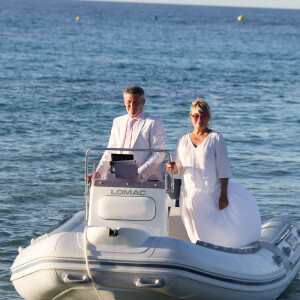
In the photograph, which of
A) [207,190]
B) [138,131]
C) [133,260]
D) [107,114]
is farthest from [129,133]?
[107,114]

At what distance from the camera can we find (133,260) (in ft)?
17.7

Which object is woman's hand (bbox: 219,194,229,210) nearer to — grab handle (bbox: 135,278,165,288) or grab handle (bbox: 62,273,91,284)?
grab handle (bbox: 135,278,165,288)

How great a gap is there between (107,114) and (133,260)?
12.1 m

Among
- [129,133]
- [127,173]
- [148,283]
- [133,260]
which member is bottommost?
[148,283]

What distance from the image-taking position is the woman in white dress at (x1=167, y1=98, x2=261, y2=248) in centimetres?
608

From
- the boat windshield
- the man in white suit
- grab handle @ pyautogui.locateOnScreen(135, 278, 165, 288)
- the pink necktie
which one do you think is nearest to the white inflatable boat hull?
grab handle @ pyautogui.locateOnScreen(135, 278, 165, 288)

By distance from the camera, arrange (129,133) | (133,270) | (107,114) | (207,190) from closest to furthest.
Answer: (133,270) → (207,190) → (129,133) → (107,114)

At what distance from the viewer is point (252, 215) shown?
6.38 m

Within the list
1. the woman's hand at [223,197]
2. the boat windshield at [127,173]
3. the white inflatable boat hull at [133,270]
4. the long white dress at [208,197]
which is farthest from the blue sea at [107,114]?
the boat windshield at [127,173]

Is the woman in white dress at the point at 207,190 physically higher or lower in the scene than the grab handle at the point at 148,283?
higher

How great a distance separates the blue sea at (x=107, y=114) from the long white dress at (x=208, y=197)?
1062mm

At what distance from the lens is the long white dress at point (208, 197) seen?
20.0 feet

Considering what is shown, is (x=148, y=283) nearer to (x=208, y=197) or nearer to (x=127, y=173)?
(x=127, y=173)

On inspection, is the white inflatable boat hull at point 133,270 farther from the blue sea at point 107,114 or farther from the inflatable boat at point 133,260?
the blue sea at point 107,114
